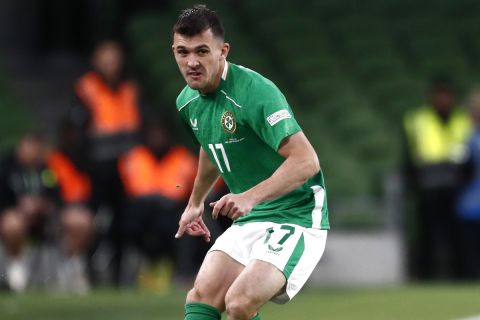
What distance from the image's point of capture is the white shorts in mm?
7492

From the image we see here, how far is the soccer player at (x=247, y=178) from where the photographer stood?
7.31 meters

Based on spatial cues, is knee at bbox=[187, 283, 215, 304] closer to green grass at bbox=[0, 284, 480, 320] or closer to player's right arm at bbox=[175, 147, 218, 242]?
player's right arm at bbox=[175, 147, 218, 242]

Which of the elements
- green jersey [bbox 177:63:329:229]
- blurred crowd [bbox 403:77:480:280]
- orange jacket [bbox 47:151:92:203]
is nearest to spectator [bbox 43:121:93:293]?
orange jacket [bbox 47:151:92:203]

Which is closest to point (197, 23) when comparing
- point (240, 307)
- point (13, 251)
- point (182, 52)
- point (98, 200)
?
point (182, 52)

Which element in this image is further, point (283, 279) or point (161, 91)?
point (161, 91)

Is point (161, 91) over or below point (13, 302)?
over

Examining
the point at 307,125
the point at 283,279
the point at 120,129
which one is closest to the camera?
the point at 283,279

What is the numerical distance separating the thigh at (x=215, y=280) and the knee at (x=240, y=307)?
0.23 meters

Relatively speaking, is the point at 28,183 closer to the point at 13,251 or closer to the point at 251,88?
the point at 13,251

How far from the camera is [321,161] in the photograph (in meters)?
15.9

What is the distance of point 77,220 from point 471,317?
436 cm

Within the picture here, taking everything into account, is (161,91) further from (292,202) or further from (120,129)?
(292,202)

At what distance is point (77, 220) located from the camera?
14.5 meters

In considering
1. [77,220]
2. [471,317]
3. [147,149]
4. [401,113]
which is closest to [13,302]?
[77,220]
